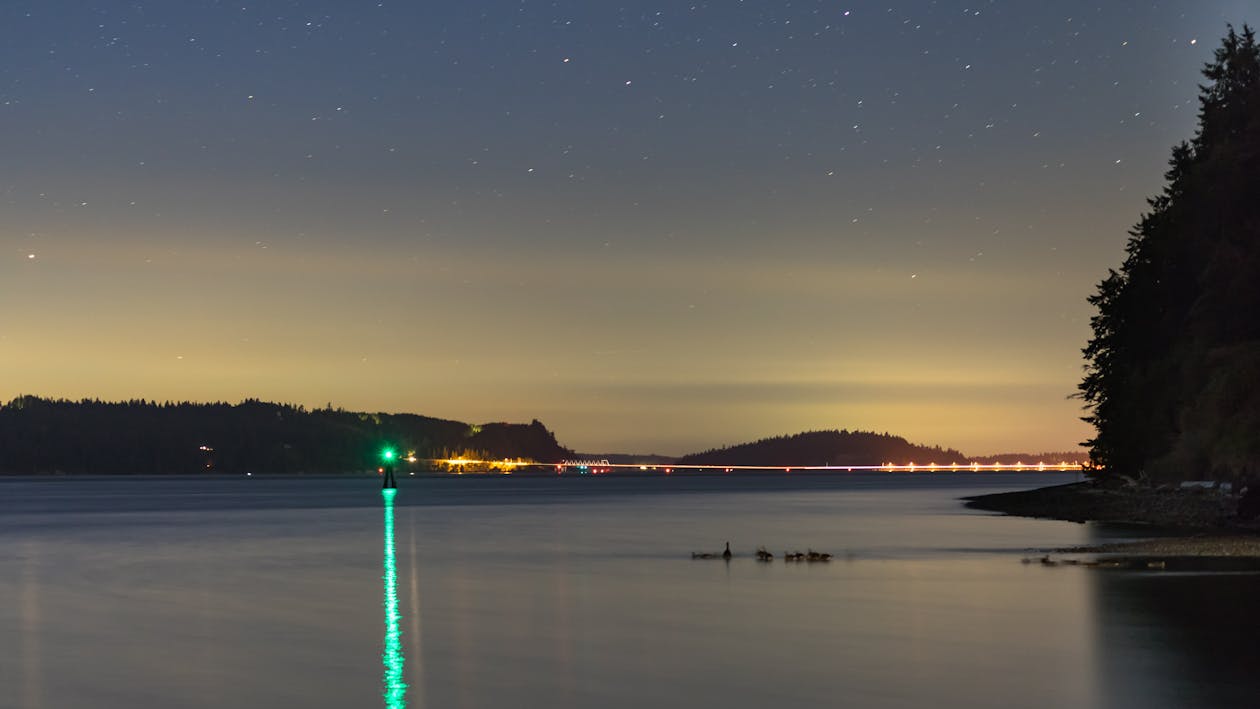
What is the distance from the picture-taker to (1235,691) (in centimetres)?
2406

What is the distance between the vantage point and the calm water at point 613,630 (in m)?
26.3

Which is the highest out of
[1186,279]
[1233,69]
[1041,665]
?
[1233,69]

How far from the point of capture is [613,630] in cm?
3572

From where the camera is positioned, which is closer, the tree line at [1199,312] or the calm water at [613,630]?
the calm water at [613,630]

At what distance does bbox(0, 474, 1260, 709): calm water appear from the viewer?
26266mm

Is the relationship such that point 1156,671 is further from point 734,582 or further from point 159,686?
point 734,582

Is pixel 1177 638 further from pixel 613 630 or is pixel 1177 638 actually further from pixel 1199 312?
pixel 1199 312

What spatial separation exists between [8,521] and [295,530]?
32.5 meters

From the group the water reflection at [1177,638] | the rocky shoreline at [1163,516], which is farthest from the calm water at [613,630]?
the rocky shoreline at [1163,516]

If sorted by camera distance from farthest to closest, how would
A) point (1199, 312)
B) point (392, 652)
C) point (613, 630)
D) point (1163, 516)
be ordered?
point (1163, 516) < point (1199, 312) < point (613, 630) < point (392, 652)

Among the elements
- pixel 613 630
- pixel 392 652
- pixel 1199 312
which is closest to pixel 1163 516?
pixel 1199 312

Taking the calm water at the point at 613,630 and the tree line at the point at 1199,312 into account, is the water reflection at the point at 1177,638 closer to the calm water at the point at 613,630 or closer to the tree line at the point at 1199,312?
the calm water at the point at 613,630

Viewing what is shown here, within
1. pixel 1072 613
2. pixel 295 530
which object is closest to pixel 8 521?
pixel 295 530

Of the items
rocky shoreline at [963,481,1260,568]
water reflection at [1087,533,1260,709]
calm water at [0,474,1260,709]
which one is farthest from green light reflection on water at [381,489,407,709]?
rocky shoreline at [963,481,1260,568]
